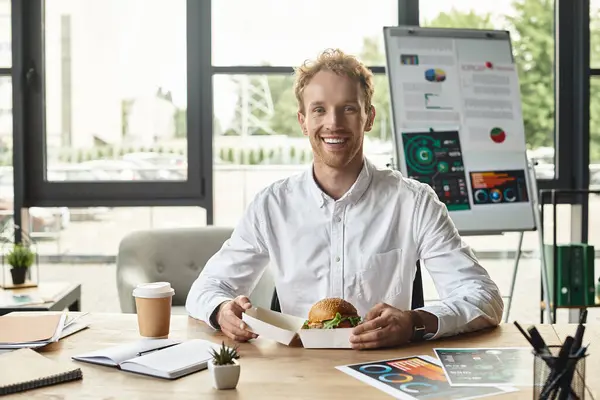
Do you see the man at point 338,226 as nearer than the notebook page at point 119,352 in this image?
No

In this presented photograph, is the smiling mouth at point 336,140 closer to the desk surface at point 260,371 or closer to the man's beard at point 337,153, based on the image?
the man's beard at point 337,153

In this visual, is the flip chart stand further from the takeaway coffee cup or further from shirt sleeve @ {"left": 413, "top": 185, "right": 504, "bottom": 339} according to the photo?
the takeaway coffee cup

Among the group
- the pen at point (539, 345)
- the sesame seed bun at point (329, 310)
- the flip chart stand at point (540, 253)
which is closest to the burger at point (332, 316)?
the sesame seed bun at point (329, 310)

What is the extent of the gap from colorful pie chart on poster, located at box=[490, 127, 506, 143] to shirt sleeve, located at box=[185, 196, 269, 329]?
1884 mm

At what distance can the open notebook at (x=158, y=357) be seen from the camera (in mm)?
1581

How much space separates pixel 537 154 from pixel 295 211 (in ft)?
7.90

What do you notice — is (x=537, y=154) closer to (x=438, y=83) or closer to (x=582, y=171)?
(x=582, y=171)

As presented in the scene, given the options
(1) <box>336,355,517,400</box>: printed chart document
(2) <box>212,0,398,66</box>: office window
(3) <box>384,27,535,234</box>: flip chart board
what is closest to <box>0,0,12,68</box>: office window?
(2) <box>212,0,398,66</box>: office window

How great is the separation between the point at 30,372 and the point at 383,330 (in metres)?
0.76

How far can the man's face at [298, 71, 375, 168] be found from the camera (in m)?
2.24

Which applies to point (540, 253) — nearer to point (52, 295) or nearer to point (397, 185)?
point (397, 185)

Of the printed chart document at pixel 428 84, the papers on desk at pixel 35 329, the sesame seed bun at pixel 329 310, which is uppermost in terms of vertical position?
the printed chart document at pixel 428 84

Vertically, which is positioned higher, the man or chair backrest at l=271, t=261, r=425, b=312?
the man

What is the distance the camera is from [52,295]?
3.25 m
